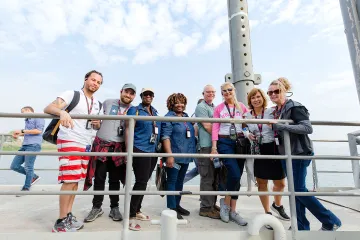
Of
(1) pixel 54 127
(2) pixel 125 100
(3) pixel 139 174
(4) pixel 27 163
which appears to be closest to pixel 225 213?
(3) pixel 139 174

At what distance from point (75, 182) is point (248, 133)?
6.19 ft

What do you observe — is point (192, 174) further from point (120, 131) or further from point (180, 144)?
point (120, 131)

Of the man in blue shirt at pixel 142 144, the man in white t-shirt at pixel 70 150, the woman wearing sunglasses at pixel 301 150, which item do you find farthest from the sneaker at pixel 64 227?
the woman wearing sunglasses at pixel 301 150

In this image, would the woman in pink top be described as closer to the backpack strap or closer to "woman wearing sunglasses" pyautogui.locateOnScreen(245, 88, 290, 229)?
"woman wearing sunglasses" pyautogui.locateOnScreen(245, 88, 290, 229)

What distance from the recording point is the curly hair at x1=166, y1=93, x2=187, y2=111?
2.72 metres

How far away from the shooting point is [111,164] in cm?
250

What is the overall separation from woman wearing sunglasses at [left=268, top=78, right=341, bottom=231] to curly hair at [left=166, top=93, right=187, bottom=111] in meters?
1.08

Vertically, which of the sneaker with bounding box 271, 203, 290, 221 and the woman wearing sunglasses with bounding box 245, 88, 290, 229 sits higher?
the woman wearing sunglasses with bounding box 245, 88, 290, 229

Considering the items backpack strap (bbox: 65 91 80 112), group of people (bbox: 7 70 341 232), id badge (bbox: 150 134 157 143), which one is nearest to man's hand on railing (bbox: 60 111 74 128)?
group of people (bbox: 7 70 341 232)

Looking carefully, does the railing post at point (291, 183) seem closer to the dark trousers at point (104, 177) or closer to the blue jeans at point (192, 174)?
the dark trousers at point (104, 177)

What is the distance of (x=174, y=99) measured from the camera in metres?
2.73

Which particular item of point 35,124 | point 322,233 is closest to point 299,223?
point 322,233

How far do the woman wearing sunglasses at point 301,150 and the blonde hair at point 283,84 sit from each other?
10 mm

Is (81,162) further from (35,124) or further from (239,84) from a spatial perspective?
(239,84)
